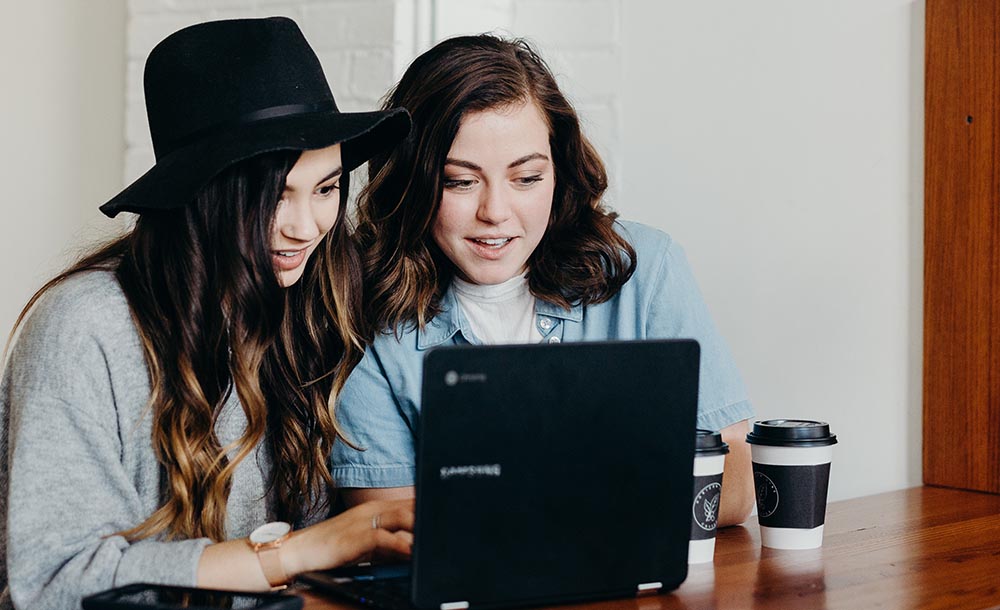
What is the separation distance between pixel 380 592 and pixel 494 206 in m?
0.59

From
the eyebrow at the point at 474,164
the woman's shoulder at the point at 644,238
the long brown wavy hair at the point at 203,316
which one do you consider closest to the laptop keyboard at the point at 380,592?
the long brown wavy hair at the point at 203,316

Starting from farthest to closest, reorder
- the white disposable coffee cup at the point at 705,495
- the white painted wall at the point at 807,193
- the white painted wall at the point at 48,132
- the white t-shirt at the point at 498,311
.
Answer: the white painted wall at the point at 48,132 → the white painted wall at the point at 807,193 → the white t-shirt at the point at 498,311 → the white disposable coffee cup at the point at 705,495

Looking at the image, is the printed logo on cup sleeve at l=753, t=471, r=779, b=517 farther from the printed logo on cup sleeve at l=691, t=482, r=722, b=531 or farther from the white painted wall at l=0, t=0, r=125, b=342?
the white painted wall at l=0, t=0, r=125, b=342

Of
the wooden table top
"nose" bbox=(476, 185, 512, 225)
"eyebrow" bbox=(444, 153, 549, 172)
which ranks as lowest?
the wooden table top

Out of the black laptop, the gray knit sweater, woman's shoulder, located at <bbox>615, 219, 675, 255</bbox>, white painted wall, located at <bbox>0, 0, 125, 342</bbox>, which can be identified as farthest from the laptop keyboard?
white painted wall, located at <bbox>0, 0, 125, 342</bbox>

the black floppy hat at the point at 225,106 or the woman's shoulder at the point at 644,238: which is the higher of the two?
the black floppy hat at the point at 225,106

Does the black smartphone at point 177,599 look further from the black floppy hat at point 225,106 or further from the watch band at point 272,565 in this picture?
the black floppy hat at point 225,106

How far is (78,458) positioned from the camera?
3.63ft

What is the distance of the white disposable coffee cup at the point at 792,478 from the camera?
122 centimetres

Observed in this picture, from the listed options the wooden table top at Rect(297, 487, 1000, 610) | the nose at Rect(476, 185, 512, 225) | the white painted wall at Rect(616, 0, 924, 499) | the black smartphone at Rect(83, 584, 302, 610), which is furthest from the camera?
the white painted wall at Rect(616, 0, 924, 499)

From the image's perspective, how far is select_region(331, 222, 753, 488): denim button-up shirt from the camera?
146 centimetres

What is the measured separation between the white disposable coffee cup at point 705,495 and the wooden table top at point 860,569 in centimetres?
2

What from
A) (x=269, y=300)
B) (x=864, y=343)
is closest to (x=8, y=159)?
(x=269, y=300)

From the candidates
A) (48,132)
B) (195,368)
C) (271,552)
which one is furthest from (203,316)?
(48,132)
